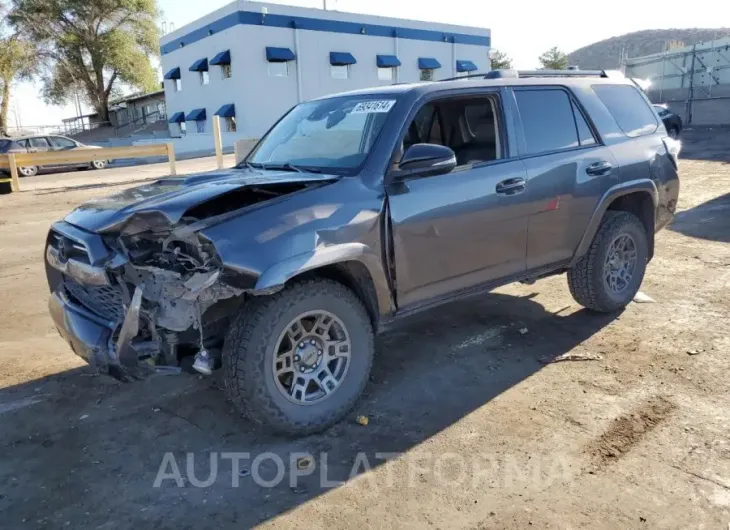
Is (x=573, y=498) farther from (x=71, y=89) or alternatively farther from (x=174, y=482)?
(x=71, y=89)

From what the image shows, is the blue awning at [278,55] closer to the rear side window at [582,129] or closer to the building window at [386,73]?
the building window at [386,73]

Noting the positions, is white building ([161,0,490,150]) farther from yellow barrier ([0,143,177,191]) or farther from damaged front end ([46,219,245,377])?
damaged front end ([46,219,245,377])

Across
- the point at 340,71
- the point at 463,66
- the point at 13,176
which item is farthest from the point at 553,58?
the point at 13,176

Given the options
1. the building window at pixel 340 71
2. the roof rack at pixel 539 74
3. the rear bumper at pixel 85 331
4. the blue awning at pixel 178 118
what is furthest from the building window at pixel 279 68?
the rear bumper at pixel 85 331

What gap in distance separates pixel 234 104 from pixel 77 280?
1157 inches

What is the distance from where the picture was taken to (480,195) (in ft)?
13.3

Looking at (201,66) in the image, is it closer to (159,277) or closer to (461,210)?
(461,210)

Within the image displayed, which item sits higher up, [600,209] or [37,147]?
[37,147]

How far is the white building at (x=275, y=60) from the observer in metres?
30.2

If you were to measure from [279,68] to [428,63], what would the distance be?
998cm

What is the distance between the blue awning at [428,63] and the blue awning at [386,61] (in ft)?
7.16

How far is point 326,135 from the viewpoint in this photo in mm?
4285

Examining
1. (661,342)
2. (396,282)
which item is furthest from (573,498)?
(661,342)

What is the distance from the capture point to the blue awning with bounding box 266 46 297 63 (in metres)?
30.1
